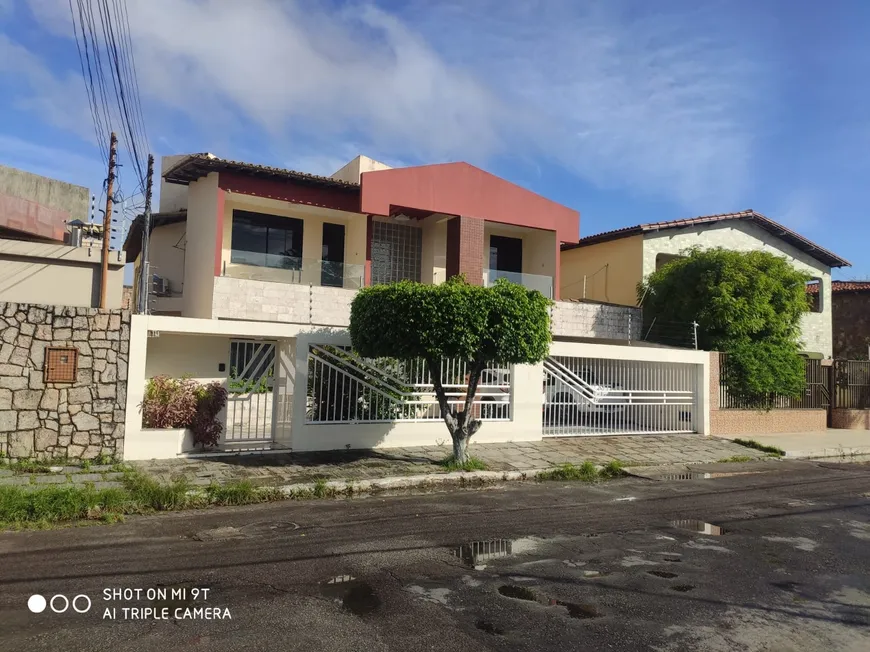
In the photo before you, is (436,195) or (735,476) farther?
(436,195)

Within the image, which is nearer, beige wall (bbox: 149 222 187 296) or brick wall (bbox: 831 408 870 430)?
brick wall (bbox: 831 408 870 430)

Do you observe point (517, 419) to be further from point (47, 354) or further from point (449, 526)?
point (47, 354)

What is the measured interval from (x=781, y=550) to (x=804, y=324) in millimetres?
21031

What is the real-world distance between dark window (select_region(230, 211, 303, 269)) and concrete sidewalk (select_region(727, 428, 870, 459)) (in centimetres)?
1241

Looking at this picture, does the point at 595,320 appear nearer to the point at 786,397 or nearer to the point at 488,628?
the point at 786,397

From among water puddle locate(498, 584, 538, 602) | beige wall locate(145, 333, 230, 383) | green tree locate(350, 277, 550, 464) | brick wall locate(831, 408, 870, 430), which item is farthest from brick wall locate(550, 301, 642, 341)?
water puddle locate(498, 584, 538, 602)

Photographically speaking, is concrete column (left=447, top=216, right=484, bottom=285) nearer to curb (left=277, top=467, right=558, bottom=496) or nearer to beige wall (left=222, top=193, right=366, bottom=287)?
beige wall (left=222, top=193, right=366, bottom=287)

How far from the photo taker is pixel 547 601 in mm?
4727

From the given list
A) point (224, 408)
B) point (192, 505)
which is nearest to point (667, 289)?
point (224, 408)

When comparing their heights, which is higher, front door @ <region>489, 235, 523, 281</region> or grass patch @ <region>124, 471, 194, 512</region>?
front door @ <region>489, 235, 523, 281</region>

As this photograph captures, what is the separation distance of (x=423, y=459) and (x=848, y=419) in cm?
1441

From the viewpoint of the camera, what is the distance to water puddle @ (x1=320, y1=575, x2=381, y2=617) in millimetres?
Result: 4520

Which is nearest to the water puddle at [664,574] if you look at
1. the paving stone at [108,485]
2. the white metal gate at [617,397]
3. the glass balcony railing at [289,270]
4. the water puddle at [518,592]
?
the water puddle at [518,592]

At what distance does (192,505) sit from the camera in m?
7.84
